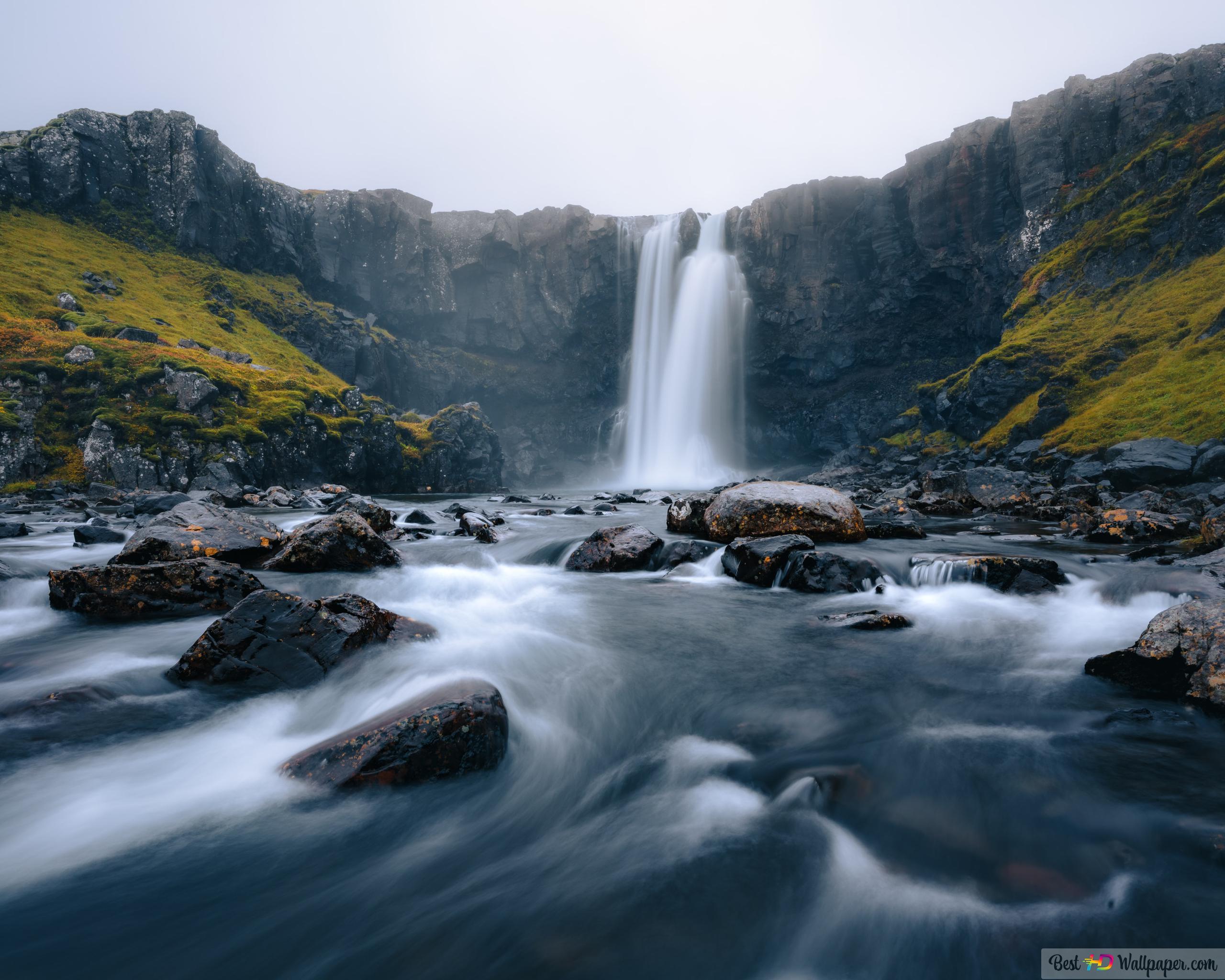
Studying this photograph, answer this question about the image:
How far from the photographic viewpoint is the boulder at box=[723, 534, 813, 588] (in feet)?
32.9

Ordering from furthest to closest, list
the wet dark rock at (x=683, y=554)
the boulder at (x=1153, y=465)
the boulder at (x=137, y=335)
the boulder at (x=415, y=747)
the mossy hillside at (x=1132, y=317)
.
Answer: the boulder at (x=137, y=335) → the mossy hillside at (x=1132, y=317) → the boulder at (x=1153, y=465) → the wet dark rock at (x=683, y=554) → the boulder at (x=415, y=747)

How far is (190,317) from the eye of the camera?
6619 cm

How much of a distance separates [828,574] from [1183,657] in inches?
192

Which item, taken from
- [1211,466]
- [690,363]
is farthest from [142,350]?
[1211,466]

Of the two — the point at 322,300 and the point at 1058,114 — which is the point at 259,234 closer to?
the point at 322,300

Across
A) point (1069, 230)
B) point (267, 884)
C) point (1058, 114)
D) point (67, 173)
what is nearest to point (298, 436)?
point (267, 884)

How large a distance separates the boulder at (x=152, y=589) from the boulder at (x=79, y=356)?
43.8m

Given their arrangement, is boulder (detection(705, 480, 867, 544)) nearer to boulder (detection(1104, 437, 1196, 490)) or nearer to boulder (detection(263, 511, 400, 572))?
boulder (detection(263, 511, 400, 572))

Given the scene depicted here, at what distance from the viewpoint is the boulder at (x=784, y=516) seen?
498 inches

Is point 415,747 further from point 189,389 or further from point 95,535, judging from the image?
point 189,389

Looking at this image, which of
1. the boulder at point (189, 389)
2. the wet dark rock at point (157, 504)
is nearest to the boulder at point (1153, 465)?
the wet dark rock at point (157, 504)

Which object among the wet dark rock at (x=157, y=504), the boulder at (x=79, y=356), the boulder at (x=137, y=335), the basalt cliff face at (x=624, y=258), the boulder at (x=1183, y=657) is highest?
the basalt cliff face at (x=624, y=258)

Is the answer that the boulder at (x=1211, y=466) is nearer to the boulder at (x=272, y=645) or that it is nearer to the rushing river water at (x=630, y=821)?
the rushing river water at (x=630, y=821)

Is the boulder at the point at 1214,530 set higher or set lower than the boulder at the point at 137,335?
lower
